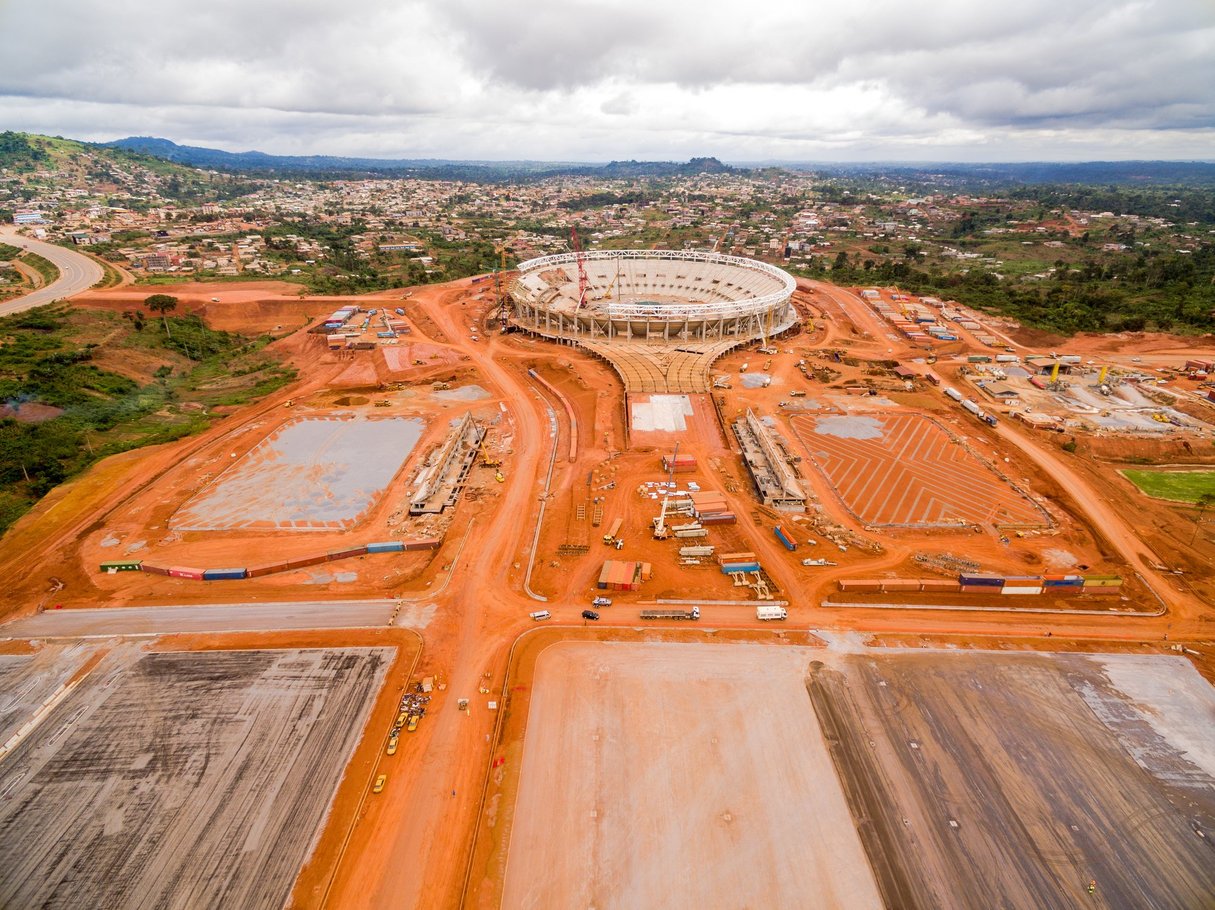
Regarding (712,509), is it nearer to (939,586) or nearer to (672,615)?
(672,615)

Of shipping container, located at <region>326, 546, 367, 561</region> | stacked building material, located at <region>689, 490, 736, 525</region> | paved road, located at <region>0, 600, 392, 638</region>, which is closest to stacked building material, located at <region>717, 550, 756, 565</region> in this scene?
stacked building material, located at <region>689, 490, 736, 525</region>

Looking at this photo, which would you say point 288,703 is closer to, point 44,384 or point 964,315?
point 44,384

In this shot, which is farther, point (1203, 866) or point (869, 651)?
point (869, 651)

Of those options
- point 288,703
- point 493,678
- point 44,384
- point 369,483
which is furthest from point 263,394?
point 493,678

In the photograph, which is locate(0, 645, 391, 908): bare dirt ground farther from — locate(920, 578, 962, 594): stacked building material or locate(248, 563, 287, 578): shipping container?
locate(920, 578, 962, 594): stacked building material

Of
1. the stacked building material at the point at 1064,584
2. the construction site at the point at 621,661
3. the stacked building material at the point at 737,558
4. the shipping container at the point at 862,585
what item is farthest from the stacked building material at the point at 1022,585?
the stacked building material at the point at 737,558

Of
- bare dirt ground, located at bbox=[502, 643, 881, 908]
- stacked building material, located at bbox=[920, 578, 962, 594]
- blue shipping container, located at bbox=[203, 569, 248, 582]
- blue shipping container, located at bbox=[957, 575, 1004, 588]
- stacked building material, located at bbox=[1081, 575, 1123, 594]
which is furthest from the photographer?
blue shipping container, located at bbox=[203, 569, 248, 582]

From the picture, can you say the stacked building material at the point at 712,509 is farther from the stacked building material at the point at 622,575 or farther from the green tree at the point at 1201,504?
the green tree at the point at 1201,504
